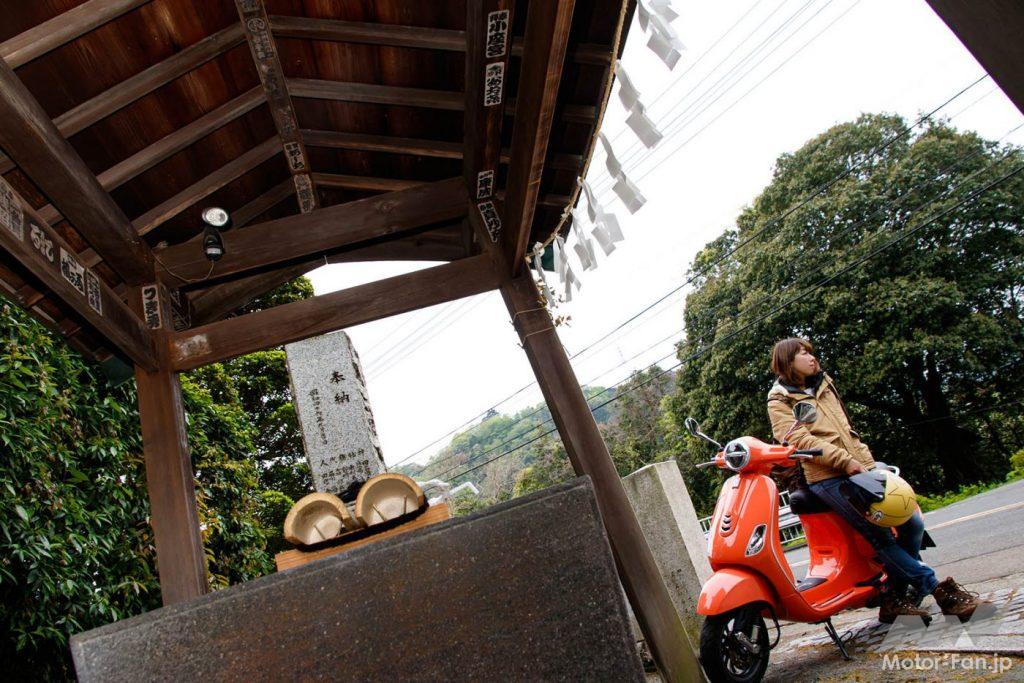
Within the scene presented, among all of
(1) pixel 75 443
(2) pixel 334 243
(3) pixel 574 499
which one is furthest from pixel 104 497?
(3) pixel 574 499

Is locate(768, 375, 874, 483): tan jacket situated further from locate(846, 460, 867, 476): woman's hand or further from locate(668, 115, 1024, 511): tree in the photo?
locate(668, 115, 1024, 511): tree

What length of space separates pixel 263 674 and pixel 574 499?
0.81 m

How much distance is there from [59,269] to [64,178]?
486mm

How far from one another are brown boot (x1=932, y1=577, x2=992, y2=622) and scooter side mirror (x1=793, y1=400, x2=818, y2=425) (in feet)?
3.30

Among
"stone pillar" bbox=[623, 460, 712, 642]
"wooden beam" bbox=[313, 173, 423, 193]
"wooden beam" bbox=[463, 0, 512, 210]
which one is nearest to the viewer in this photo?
"wooden beam" bbox=[463, 0, 512, 210]

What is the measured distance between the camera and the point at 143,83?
3.42 metres

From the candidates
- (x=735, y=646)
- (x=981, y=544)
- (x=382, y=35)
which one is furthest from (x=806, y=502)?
(x=382, y=35)

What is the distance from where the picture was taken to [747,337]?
1889cm

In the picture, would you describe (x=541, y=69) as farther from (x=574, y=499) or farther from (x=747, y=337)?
(x=747, y=337)

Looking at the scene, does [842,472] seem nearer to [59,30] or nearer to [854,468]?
[854,468]

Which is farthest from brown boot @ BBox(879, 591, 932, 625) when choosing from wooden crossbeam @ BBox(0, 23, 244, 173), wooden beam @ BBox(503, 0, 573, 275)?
wooden crossbeam @ BBox(0, 23, 244, 173)

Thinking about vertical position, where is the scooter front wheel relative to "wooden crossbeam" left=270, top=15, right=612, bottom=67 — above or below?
below

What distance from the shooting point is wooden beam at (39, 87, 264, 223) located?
12.5 ft

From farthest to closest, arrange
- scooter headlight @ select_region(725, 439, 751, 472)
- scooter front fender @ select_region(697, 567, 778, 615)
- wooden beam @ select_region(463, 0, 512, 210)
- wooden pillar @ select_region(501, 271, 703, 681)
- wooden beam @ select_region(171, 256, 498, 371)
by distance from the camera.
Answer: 1. wooden beam @ select_region(171, 256, 498, 371)
2. wooden pillar @ select_region(501, 271, 703, 681)
3. scooter headlight @ select_region(725, 439, 751, 472)
4. wooden beam @ select_region(463, 0, 512, 210)
5. scooter front fender @ select_region(697, 567, 778, 615)
